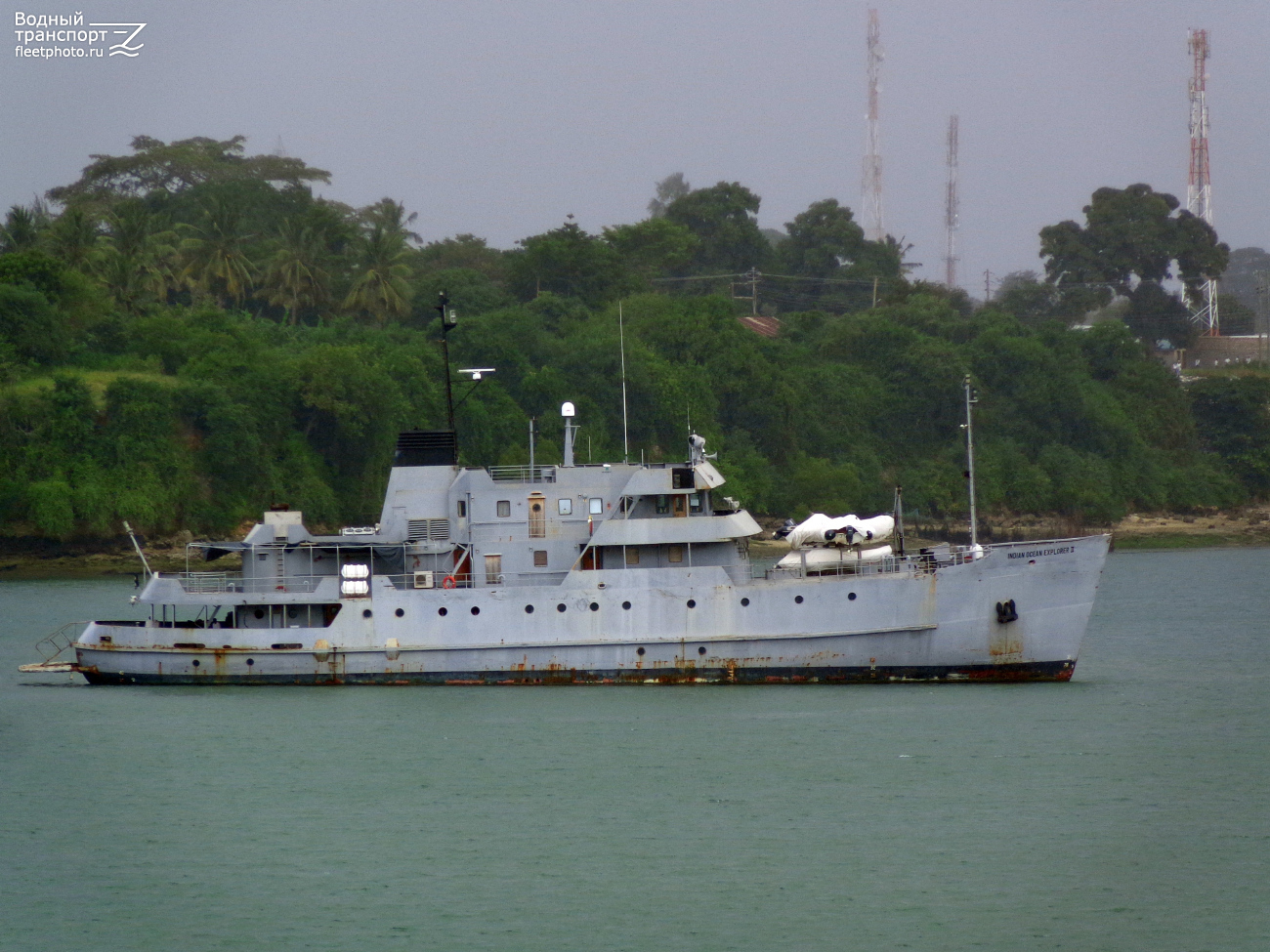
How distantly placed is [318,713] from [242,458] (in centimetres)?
3941

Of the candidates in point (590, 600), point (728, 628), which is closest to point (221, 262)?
point (590, 600)

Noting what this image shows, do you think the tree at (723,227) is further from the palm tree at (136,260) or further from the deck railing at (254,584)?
the deck railing at (254,584)

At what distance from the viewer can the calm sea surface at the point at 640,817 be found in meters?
19.0

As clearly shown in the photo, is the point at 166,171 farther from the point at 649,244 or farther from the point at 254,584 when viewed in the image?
the point at 254,584

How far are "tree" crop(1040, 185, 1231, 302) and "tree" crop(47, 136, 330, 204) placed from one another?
4753cm

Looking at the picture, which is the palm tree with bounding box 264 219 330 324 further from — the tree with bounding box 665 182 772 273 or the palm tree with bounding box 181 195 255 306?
the tree with bounding box 665 182 772 273

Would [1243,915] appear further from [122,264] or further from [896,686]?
[122,264]

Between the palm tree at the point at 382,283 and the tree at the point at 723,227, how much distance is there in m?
28.0

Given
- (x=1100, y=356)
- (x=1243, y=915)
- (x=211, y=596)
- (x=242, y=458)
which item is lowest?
(x=1243, y=915)

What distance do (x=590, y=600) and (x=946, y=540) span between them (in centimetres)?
5006

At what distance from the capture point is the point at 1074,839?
71.8 ft

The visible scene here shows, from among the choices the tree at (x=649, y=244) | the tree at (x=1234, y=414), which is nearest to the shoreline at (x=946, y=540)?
the tree at (x=1234, y=414)

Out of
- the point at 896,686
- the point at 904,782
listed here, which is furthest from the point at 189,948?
the point at 896,686

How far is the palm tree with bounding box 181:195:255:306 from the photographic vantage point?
82.5 metres
